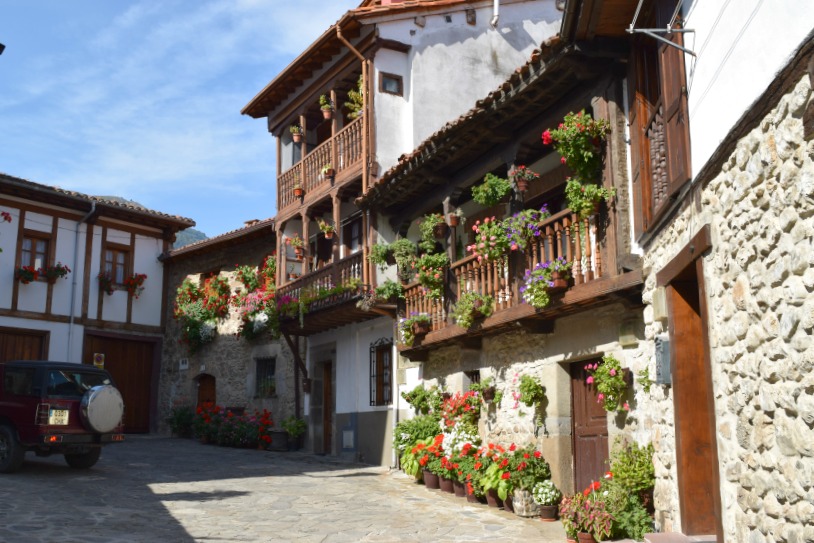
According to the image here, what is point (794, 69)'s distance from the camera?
4227 mm

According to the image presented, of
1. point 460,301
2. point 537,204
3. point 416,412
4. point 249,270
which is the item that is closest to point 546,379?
point 460,301

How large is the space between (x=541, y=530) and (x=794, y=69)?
19.9 feet

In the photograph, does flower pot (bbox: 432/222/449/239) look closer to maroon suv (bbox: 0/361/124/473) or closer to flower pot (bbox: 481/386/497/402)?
flower pot (bbox: 481/386/497/402)

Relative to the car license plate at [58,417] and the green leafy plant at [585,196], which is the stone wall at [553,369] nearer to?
the green leafy plant at [585,196]

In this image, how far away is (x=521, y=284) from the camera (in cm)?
1069

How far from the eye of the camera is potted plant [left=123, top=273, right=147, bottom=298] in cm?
2292

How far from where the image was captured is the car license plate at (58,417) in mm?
11766

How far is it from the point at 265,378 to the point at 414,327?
7696mm

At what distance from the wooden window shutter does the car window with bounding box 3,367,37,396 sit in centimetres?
959

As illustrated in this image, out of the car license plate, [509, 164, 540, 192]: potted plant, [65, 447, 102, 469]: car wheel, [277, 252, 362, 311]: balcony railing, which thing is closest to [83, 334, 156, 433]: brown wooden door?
[277, 252, 362, 311]: balcony railing

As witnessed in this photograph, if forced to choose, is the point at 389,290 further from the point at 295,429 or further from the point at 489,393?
the point at 295,429

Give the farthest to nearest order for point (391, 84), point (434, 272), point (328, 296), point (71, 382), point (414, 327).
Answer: point (328, 296) < point (391, 84) < point (414, 327) < point (434, 272) < point (71, 382)

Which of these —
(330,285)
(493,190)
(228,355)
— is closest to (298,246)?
(330,285)

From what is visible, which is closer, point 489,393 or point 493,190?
point 493,190
